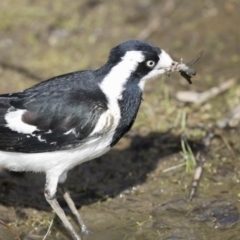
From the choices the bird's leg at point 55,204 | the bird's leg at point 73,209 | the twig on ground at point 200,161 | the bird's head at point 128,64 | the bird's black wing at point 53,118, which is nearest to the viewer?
the bird's black wing at point 53,118

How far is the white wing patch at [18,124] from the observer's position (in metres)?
5.04

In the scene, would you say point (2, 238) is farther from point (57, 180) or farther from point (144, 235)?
point (144, 235)

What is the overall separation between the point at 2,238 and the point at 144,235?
1.04 meters

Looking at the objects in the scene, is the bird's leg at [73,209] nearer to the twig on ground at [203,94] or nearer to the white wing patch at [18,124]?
the white wing patch at [18,124]

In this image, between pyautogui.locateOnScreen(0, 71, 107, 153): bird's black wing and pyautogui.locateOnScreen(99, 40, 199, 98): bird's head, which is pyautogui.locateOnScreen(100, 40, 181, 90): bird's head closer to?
pyautogui.locateOnScreen(99, 40, 199, 98): bird's head

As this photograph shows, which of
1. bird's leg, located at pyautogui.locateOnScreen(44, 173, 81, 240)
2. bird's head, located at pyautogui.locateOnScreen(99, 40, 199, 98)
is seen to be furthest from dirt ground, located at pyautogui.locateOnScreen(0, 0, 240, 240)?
bird's head, located at pyautogui.locateOnScreen(99, 40, 199, 98)

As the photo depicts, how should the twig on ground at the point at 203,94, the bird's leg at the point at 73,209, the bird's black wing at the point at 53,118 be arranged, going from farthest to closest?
the twig on ground at the point at 203,94 < the bird's leg at the point at 73,209 < the bird's black wing at the point at 53,118

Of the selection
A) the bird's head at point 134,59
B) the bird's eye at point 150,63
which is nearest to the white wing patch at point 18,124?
the bird's head at point 134,59

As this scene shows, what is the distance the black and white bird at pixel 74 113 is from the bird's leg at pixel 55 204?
0.08 ft

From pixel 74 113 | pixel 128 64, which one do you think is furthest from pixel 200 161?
pixel 74 113

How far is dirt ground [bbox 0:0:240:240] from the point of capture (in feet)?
17.9

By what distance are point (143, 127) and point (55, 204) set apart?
5.57 feet

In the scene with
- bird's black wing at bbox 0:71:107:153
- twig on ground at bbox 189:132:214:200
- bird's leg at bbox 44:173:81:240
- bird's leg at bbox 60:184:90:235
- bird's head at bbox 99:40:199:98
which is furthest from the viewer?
twig on ground at bbox 189:132:214:200

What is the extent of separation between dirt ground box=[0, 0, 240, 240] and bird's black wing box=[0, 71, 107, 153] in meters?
0.65
